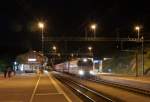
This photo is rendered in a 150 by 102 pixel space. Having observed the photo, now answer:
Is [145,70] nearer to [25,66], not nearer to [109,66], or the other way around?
[109,66]

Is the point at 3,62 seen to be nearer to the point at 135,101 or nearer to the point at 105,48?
the point at 105,48

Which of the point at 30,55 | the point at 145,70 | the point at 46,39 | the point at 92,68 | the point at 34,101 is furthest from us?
the point at 30,55

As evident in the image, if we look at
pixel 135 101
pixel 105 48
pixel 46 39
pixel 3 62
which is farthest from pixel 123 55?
pixel 135 101

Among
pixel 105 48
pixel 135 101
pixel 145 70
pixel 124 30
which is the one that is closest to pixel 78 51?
pixel 105 48

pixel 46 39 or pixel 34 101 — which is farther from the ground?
pixel 46 39

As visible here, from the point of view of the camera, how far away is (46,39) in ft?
204

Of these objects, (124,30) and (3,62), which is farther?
(3,62)

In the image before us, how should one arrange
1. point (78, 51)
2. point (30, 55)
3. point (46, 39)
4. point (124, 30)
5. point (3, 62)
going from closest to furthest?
point (46, 39), point (124, 30), point (3, 62), point (78, 51), point (30, 55)

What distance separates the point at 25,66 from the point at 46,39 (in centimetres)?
7393

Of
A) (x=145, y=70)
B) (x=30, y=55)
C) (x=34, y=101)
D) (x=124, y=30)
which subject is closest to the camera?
(x=34, y=101)

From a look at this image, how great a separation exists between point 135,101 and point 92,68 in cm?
4967

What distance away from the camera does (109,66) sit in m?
118

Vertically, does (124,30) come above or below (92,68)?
above

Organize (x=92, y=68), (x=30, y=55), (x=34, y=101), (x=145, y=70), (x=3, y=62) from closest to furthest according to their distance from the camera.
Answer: (x=34, y=101)
(x=92, y=68)
(x=145, y=70)
(x=3, y=62)
(x=30, y=55)
